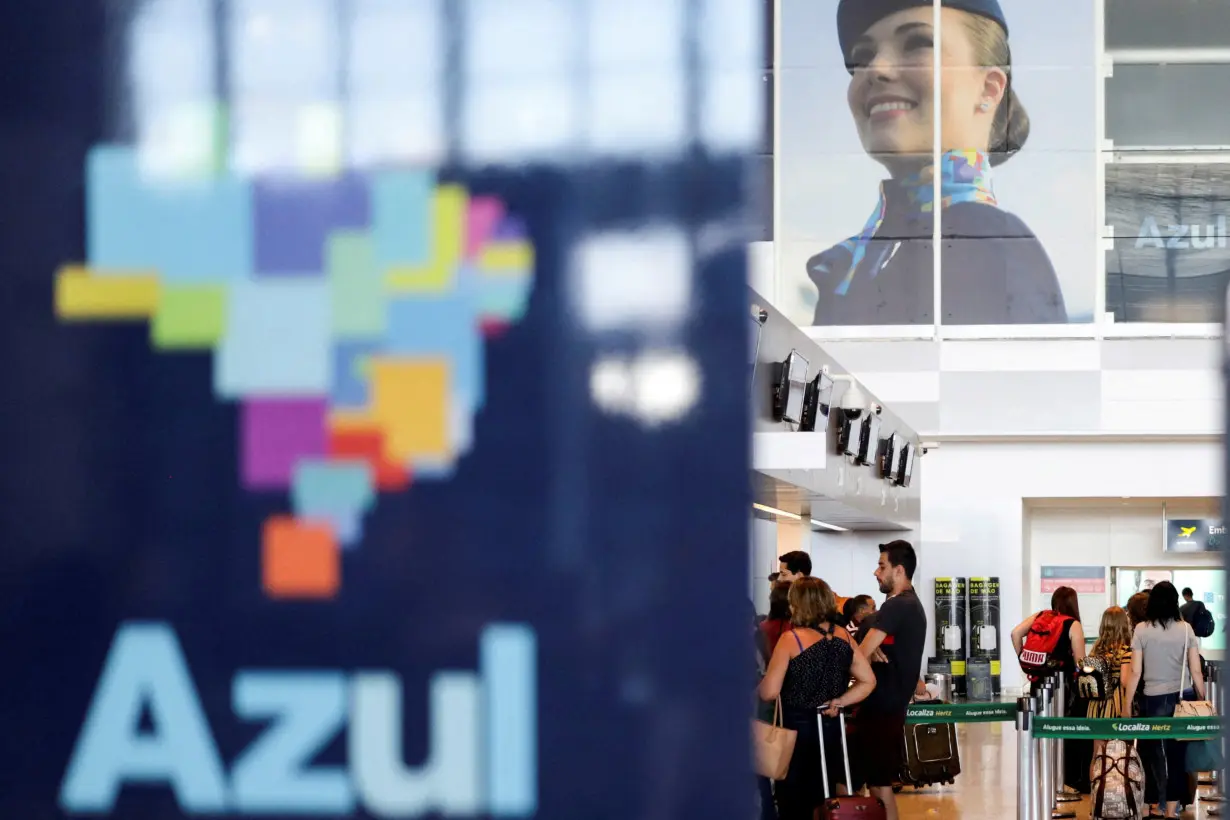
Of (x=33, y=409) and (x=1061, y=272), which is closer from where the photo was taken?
(x=33, y=409)

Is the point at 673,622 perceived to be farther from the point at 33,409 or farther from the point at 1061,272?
the point at 1061,272

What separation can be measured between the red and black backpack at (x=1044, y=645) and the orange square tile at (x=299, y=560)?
7952 mm

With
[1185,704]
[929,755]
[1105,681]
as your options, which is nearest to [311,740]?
[1105,681]

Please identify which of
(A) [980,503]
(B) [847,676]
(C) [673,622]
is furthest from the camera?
(A) [980,503]

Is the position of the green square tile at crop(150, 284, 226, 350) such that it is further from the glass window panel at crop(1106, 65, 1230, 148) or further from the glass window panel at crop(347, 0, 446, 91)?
the glass window panel at crop(1106, 65, 1230, 148)

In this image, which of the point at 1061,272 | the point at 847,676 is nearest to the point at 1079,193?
the point at 1061,272

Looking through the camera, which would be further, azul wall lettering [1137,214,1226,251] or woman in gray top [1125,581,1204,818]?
azul wall lettering [1137,214,1226,251]

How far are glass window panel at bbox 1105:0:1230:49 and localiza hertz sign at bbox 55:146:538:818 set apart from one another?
18894 millimetres

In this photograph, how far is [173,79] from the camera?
7.11ft

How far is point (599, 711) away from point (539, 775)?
0.39ft

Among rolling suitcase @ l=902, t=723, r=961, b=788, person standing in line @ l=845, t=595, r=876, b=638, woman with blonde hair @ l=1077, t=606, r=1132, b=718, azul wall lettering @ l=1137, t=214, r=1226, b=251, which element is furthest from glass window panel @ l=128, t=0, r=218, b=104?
azul wall lettering @ l=1137, t=214, r=1226, b=251

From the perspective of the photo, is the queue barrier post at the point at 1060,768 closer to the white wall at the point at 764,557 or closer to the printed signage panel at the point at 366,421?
the white wall at the point at 764,557

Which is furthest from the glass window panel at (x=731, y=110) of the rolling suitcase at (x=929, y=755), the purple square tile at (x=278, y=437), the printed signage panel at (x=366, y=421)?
the rolling suitcase at (x=929, y=755)

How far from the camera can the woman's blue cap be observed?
19.5m
